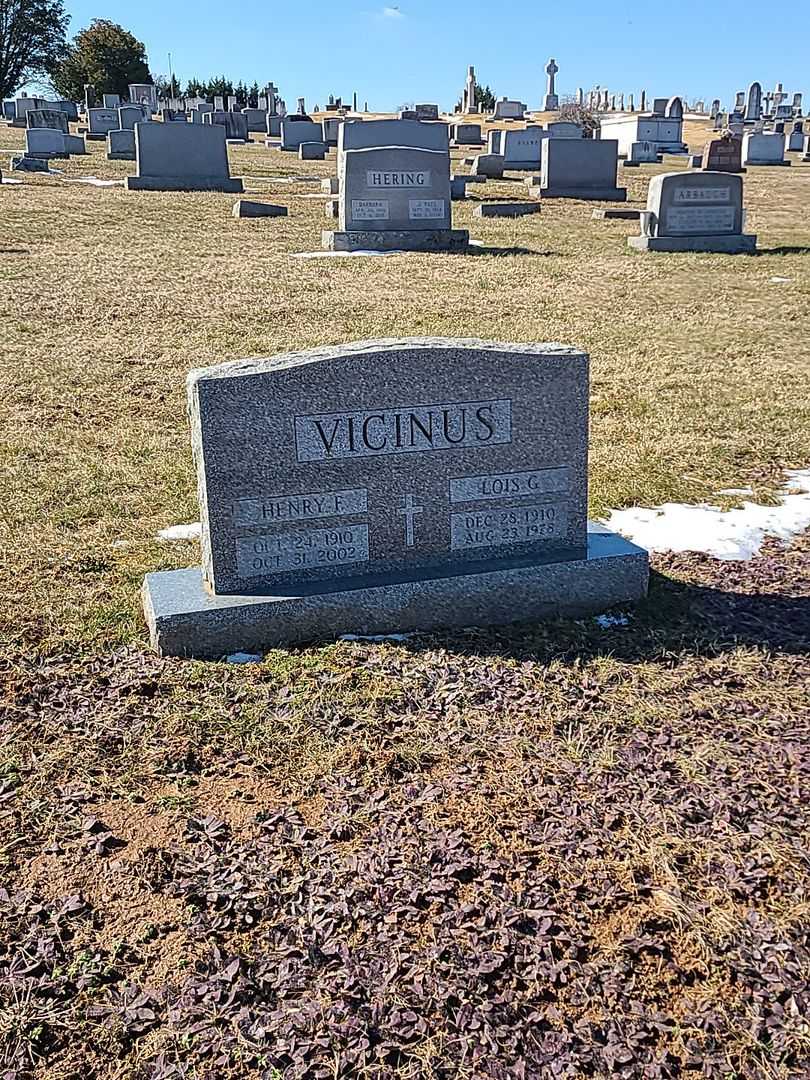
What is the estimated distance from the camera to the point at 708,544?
5.04m

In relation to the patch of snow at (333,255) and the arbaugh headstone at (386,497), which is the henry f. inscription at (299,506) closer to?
the arbaugh headstone at (386,497)

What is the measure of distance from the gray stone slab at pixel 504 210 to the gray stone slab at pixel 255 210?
3.83 m

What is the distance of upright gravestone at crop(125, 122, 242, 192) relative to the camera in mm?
21281

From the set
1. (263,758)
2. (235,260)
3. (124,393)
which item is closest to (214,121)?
(235,260)

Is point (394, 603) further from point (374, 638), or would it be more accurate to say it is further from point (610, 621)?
point (610, 621)

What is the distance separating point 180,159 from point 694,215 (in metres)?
12.0

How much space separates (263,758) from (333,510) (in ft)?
3.75

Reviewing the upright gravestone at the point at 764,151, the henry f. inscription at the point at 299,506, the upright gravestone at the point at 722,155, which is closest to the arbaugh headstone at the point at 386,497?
the henry f. inscription at the point at 299,506

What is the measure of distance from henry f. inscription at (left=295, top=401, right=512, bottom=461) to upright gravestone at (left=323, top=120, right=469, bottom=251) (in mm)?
11745

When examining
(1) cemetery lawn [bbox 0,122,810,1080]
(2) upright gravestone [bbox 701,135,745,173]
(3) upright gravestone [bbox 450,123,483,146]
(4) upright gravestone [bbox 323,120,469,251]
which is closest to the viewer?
(1) cemetery lawn [bbox 0,122,810,1080]

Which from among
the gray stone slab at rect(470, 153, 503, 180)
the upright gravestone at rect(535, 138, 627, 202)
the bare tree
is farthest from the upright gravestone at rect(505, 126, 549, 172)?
the bare tree

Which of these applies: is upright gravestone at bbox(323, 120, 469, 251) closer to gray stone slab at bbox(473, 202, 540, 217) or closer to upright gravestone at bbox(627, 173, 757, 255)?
upright gravestone at bbox(627, 173, 757, 255)

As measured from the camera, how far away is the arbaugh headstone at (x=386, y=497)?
382 cm

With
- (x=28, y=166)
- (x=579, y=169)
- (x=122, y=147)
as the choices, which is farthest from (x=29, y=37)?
(x=579, y=169)
